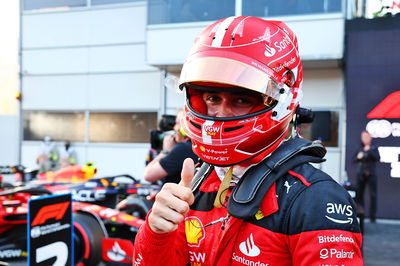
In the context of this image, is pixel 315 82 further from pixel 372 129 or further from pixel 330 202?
pixel 330 202

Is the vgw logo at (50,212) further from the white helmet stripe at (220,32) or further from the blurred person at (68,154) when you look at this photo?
the blurred person at (68,154)

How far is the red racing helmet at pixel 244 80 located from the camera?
1188mm

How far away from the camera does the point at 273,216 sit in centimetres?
108

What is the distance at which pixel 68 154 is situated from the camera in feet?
35.8

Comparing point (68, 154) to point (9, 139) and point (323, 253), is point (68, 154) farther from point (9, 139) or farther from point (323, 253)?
point (323, 253)

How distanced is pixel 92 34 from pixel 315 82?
6198 millimetres

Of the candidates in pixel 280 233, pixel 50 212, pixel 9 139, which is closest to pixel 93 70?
pixel 9 139

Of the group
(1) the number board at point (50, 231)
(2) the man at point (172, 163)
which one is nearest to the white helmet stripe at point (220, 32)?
(2) the man at point (172, 163)

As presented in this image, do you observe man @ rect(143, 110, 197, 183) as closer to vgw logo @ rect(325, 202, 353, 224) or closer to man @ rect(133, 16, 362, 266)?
man @ rect(133, 16, 362, 266)

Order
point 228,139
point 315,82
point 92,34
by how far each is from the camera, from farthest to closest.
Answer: point 92,34 → point 315,82 → point 228,139

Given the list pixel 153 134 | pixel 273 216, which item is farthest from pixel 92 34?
pixel 273 216

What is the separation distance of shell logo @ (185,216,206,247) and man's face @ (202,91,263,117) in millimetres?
354

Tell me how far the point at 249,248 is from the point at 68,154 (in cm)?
1056

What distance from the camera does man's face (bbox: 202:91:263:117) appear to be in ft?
4.07
